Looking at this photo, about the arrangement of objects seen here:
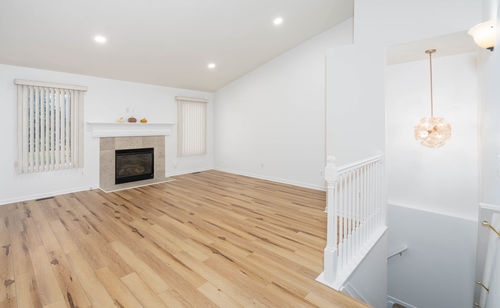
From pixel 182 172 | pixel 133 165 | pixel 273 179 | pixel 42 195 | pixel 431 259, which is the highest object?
pixel 133 165

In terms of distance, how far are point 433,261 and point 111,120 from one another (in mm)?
6706

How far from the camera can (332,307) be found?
1.72 m

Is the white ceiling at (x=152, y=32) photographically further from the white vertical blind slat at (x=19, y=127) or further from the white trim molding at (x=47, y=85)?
the white vertical blind slat at (x=19, y=127)

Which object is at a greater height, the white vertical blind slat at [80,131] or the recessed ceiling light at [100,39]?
the recessed ceiling light at [100,39]

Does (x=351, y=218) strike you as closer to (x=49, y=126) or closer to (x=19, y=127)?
(x=49, y=126)

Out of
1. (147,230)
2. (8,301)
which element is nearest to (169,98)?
(147,230)

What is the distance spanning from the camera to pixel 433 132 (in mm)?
3424

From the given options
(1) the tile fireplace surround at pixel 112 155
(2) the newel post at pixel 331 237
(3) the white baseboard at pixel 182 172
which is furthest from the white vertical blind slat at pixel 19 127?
(2) the newel post at pixel 331 237

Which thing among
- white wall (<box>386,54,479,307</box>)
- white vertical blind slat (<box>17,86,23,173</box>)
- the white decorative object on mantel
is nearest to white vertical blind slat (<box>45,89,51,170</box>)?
white vertical blind slat (<box>17,86,23,173</box>)

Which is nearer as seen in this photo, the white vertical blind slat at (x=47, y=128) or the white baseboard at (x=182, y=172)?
the white vertical blind slat at (x=47, y=128)

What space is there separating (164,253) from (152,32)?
11.0 feet

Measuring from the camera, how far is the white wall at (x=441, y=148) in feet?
11.1

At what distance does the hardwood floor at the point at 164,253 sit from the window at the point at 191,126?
2.61 meters

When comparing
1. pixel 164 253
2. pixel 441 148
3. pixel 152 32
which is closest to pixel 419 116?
pixel 441 148
